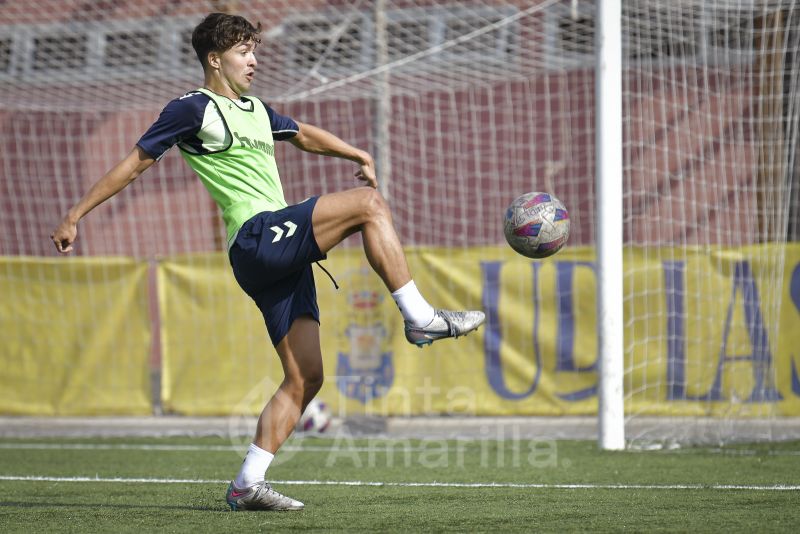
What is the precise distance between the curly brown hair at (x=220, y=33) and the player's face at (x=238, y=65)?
24 millimetres

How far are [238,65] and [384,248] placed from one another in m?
1.14

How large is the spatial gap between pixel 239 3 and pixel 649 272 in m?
7.32

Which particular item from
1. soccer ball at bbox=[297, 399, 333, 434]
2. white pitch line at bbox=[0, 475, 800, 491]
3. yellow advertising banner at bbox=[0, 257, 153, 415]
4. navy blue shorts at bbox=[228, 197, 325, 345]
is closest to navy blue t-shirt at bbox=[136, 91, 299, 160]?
navy blue shorts at bbox=[228, 197, 325, 345]

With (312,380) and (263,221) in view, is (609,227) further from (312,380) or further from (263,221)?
(263,221)

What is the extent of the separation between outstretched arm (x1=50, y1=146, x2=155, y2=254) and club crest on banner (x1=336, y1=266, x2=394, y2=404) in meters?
5.66

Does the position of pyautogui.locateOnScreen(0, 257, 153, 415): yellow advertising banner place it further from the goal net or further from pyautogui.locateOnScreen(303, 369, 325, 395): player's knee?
pyautogui.locateOnScreen(303, 369, 325, 395): player's knee

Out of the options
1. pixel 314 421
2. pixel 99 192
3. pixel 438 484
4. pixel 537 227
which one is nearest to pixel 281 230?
pixel 99 192

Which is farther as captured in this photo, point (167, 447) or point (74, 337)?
point (74, 337)

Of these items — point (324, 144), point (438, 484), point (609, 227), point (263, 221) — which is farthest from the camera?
point (609, 227)

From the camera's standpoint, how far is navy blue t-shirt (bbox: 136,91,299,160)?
4656 mm

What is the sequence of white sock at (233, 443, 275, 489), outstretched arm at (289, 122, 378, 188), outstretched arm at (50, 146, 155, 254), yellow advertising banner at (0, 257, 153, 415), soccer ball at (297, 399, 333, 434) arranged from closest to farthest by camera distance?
outstretched arm at (50, 146, 155, 254)
white sock at (233, 443, 275, 489)
outstretched arm at (289, 122, 378, 188)
soccer ball at (297, 399, 333, 434)
yellow advertising banner at (0, 257, 153, 415)

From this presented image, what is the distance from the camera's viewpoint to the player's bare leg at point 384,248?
14.8 ft

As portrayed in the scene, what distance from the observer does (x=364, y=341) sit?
401 inches

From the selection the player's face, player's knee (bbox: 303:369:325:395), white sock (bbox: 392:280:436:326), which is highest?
the player's face
